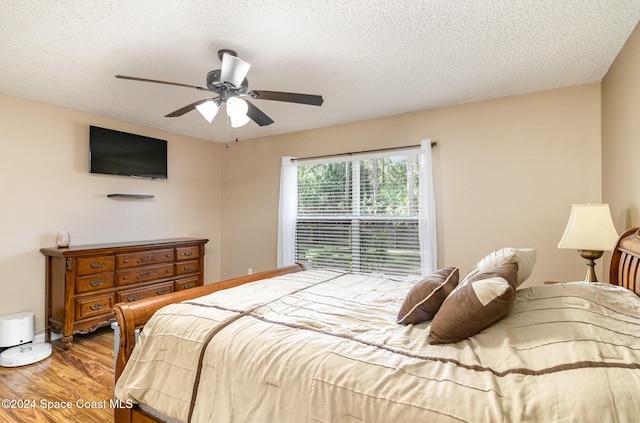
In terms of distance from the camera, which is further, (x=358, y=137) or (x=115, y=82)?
(x=358, y=137)

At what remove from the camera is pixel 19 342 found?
2.86m

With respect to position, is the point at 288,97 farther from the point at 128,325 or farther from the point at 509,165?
the point at 509,165

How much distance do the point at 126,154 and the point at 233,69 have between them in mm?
2666

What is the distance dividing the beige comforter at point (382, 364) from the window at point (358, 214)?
1831 mm

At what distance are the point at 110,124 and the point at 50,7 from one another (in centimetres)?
223

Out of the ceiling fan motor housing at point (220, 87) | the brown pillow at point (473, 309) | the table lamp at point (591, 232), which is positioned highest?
the ceiling fan motor housing at point (220, 87)

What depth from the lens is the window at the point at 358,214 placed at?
354cm

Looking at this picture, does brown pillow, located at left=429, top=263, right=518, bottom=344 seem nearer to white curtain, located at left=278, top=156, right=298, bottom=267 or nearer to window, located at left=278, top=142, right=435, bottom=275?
window, located at left=278, top=142, right=435, bottom=275

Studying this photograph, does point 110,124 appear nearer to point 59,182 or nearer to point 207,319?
point 59,182

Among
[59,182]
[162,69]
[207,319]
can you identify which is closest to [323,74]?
[162,69]

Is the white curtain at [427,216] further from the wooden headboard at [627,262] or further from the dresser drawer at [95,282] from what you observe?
the dresser drawer at [95,282]

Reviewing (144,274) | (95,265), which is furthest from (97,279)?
(144,274)

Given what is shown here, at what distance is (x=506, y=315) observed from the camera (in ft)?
4.44

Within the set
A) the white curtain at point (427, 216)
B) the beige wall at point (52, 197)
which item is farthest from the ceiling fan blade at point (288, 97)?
the beige wall at point (52, 197)
